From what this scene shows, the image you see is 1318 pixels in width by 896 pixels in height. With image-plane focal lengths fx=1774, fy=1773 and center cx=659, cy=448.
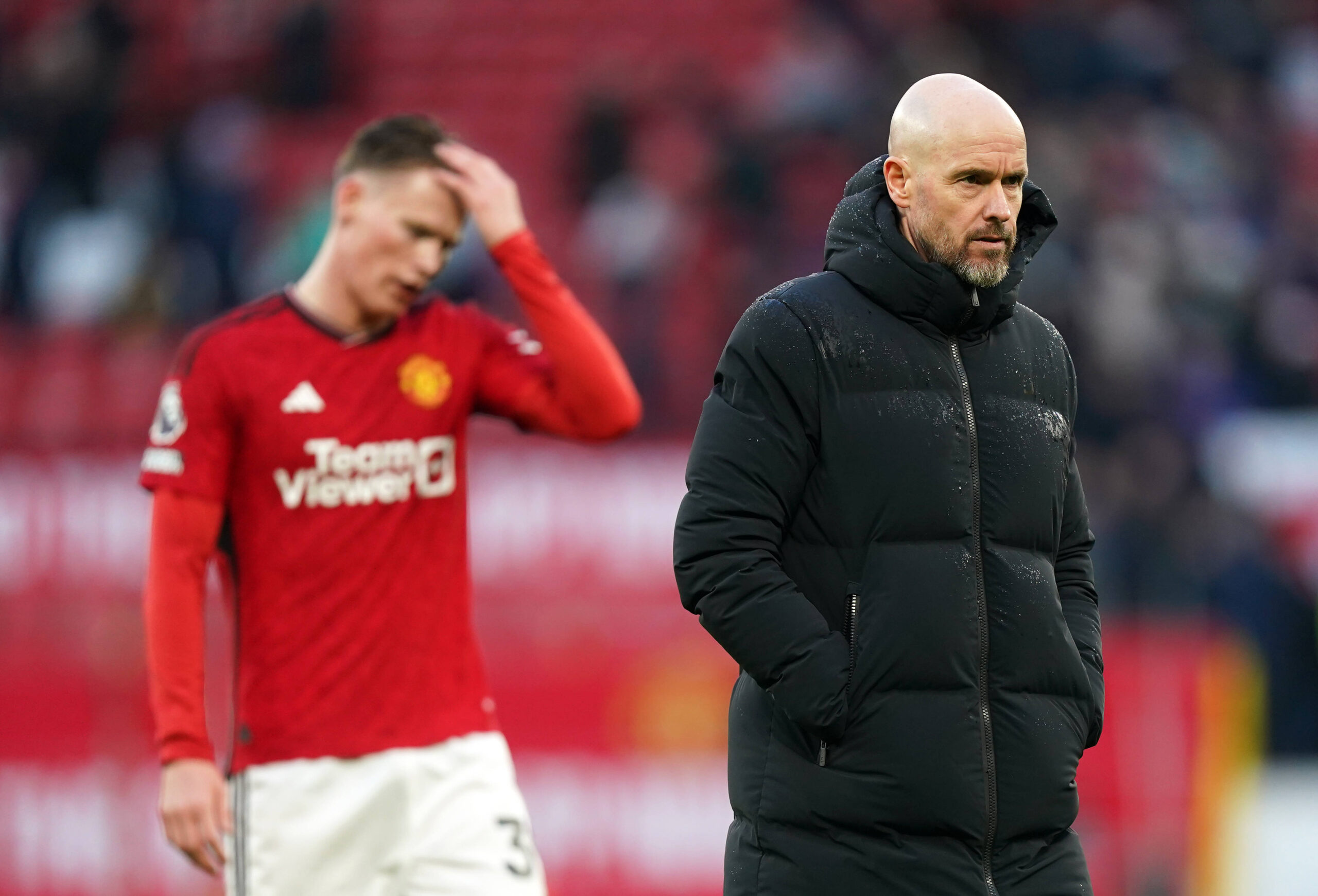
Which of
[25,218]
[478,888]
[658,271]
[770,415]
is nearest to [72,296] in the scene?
[25,218]

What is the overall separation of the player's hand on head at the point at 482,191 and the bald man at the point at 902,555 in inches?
48.0

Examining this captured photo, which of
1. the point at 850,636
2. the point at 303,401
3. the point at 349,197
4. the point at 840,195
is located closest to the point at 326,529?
the point at 303,401

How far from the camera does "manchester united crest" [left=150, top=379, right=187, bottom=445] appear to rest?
3814mm

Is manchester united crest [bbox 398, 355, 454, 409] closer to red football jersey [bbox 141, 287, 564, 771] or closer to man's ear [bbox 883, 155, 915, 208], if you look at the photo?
red football jersey [bbox 141, 287, 564, 771]

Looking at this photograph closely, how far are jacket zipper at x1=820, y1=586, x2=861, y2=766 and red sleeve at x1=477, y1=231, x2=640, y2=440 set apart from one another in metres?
1.37

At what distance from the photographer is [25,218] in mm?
11977

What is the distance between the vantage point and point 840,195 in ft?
35.9

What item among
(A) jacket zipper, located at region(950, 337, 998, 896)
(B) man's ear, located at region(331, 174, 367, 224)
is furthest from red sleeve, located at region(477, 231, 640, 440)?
(A) jacket zipper, located at region(950, 337, 998, 896)

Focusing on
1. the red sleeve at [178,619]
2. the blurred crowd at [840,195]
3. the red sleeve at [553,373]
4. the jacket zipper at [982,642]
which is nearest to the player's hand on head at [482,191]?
the red sleeve at [553,373]

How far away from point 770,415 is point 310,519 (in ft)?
4.31

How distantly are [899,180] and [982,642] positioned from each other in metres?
0.81

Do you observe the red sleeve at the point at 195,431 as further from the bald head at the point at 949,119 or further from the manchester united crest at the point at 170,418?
the bald head at the point at 949,119

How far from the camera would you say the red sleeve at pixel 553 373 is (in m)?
4.14

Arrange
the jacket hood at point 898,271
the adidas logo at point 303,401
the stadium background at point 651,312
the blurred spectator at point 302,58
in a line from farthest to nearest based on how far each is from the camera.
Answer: the blurred spectator at point 302,58
the stadium background at point 651,312
the adidas logo at point 303,401
the jacket hood at point 898,271
